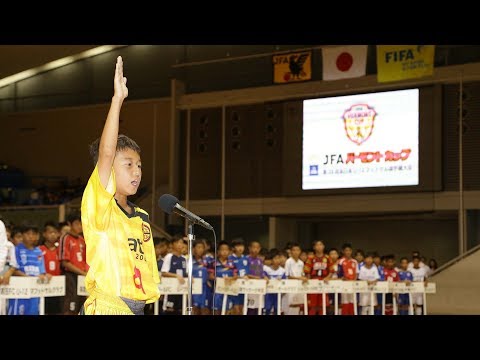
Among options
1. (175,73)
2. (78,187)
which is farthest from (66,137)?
(175,73)

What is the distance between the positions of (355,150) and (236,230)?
5097 mm

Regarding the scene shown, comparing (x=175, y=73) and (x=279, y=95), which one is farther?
(x=175, y=73)

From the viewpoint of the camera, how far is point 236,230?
24.6 meters

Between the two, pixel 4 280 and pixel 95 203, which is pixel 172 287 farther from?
pixel 95 203

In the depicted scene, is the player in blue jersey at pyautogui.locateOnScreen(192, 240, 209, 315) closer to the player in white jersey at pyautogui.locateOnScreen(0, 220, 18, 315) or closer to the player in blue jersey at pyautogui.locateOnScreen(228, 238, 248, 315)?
the player in blue jersey at pyautogui.locateOnScreen(228, 238, 248, 315)

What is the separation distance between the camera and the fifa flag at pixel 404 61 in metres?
18.5

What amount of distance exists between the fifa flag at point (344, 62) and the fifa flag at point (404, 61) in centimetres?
45

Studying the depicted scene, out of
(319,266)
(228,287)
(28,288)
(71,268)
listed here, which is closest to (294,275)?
(319,266)

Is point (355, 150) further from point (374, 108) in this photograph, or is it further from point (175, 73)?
point (175, 73)

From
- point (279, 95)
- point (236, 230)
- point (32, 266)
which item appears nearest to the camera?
point (32, 266)

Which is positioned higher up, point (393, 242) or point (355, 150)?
point (355, 150)

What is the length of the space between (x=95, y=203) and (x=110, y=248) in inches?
8.0

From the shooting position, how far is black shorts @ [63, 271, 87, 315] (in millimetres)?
10791
